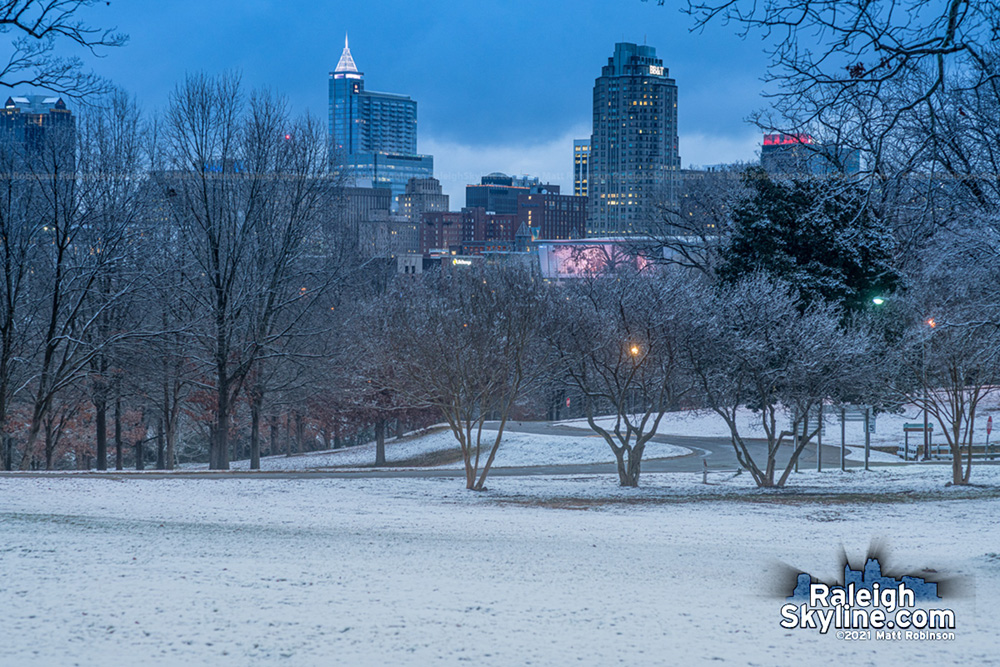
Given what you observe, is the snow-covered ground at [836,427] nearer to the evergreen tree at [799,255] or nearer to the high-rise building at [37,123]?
the evergreen tree at [799,255]

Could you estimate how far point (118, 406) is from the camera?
121 ft

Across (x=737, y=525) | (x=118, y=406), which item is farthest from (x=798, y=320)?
(x=118, y=406)

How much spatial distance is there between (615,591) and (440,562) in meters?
2.51

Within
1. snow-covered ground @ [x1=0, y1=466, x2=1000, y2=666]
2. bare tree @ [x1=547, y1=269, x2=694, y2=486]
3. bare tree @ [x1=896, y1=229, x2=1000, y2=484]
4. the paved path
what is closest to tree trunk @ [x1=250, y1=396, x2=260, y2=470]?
the paved path

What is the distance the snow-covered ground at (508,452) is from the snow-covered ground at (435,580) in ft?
65.5

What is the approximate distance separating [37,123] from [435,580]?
2425cm

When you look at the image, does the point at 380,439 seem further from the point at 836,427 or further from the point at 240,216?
the point at 836,427

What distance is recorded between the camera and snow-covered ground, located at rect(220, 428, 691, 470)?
38.8 metres

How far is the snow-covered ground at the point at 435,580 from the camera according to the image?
7.48 m

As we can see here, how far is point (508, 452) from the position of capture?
41.1 metres

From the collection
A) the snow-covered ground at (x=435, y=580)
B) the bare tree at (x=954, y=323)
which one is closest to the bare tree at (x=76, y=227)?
the snow-covered ground at (x=435, y=580)

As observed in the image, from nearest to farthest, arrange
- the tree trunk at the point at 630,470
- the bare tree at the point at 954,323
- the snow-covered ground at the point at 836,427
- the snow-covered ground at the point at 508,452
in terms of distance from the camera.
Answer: the bare tree at the point at 954,323, the tree trunk at the point at 630,470, the snow-covered ground at the point at 508,452, the snow-covered ground at the point at 836,427

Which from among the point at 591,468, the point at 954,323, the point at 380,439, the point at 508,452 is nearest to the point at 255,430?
the point at 380,439

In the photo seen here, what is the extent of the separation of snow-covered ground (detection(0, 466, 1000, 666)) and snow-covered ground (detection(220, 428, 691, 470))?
1995cm
